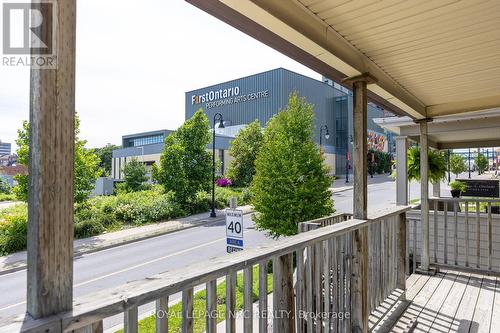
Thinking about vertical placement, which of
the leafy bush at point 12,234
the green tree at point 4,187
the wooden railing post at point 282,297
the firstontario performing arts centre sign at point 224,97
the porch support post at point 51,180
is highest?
the firstontario performing arts centre sign at point 224,97

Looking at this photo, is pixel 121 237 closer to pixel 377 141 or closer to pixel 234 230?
pixel 234 230

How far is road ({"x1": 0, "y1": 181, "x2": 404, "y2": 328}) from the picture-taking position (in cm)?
665

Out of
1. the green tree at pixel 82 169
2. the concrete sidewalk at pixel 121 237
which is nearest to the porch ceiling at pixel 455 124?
the concrete sidewalk at pixel 121 237

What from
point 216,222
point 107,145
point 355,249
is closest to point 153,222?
point 216,222

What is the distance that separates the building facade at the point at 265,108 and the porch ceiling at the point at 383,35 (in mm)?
29895

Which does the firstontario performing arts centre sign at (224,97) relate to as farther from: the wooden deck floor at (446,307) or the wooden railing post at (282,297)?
the wooden railing post at (282,297)

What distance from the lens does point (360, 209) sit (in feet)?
A: 8.37

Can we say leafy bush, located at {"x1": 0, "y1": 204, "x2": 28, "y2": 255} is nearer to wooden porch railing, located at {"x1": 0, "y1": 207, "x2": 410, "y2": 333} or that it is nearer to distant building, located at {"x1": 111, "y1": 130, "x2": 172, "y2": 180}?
wooden porch railing, located at {"x1": 0, "y1": 207, "x2": 410, "y2": 333}

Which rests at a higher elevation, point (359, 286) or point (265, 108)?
point (265, 108)

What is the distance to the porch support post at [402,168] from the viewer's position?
6617 mm

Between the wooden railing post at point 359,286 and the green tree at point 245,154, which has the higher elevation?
the green tree at point 245,154

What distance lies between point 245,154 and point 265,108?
46.1 ft

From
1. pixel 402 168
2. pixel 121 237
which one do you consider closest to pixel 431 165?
pixel 402 168

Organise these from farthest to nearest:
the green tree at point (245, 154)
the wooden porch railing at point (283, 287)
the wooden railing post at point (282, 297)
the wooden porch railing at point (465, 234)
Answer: the green tree at point (245, 154), the wooden porch railing at point (465, 234), the wooden railing post at point (282, 297), the wooden porch railing at point (283, 287)
